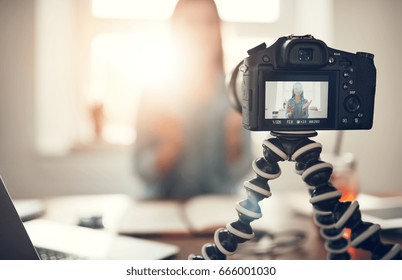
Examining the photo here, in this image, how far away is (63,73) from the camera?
5.44 feet

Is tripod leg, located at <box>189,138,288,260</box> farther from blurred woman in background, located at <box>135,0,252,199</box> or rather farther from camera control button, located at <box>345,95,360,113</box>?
blurred woman in background, located at <box>135,0,252,199</box>

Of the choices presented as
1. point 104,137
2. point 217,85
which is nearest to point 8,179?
point 104,137

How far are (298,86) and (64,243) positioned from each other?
0.37 m

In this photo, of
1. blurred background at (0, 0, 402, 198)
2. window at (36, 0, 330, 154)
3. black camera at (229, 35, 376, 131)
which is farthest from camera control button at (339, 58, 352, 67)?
window at (36, 0, 330, 154)

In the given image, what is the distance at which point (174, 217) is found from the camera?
2.47 feet

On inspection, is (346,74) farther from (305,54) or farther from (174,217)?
(174,217)

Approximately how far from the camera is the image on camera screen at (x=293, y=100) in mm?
506

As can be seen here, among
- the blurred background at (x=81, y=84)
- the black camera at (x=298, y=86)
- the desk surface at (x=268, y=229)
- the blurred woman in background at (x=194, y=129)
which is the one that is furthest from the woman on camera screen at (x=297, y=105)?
the blurred woman in background at (x=194, y=129)

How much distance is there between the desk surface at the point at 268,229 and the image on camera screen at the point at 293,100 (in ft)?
0.62

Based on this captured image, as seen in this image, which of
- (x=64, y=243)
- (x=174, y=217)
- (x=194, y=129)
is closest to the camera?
(x=64, y=243)

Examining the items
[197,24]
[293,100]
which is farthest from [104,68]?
[293,100]

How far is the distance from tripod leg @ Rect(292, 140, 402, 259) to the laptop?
7.7 inches
